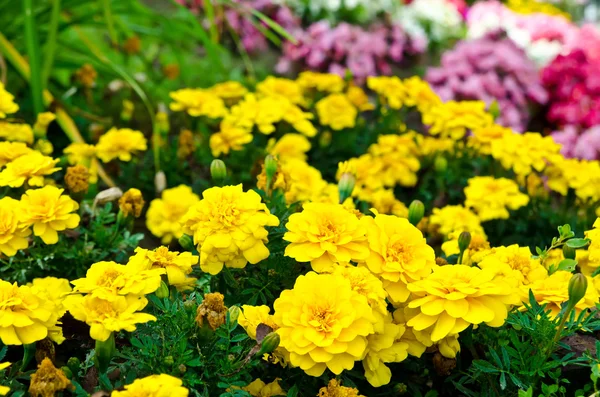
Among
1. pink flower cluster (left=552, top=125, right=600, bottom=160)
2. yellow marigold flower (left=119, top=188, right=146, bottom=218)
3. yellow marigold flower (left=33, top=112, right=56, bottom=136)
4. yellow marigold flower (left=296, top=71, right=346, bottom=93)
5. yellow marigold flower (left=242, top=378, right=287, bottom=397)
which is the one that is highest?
yellow marigold flower (left=33, top=112, right=56, bottom=136)

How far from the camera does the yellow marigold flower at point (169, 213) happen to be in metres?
2.02

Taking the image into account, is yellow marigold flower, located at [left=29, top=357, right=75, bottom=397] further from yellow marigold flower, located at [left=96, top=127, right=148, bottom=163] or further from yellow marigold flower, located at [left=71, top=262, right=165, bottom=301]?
yellow marigold flower, located at [left=96, top=127, right=148, bottom=163]

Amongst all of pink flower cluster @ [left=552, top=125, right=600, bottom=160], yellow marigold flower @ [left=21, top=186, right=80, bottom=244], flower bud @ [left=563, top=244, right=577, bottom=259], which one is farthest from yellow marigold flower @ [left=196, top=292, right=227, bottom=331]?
pink flower cluster @ [left=552, top=125, right=600, bottom=160]

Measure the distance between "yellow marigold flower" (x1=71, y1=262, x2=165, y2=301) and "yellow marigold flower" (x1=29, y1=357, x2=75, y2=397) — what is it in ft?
0.43

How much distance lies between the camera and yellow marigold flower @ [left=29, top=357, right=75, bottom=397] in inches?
42.1

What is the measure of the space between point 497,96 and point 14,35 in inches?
95.7

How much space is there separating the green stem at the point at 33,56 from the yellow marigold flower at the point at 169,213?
0.61 m

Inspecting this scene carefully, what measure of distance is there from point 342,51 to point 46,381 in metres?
3.27

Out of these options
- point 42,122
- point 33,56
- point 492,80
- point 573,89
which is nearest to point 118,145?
point 42,122

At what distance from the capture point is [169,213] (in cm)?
202

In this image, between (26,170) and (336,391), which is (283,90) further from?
(336,391)

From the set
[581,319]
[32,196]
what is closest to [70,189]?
[32,196]

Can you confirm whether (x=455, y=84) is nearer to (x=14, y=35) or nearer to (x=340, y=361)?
(x=14, y=35)

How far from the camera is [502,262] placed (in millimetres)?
1387
